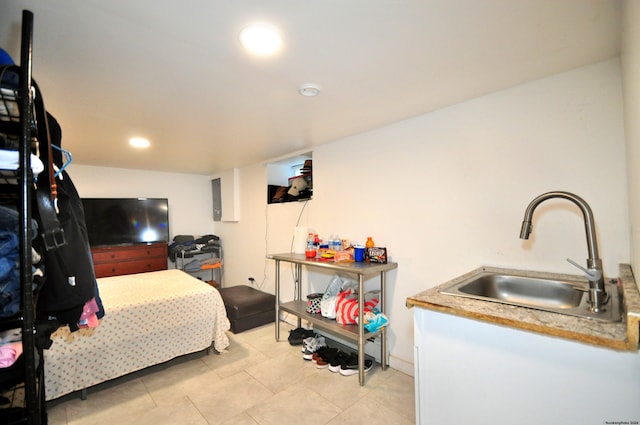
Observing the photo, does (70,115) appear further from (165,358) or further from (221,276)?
(221,276)

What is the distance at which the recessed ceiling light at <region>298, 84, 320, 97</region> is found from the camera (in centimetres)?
163

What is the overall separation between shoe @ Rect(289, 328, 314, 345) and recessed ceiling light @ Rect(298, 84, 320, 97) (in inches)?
90.2

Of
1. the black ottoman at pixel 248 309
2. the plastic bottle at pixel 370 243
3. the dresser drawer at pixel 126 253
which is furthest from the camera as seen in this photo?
the dresser drawer at pixel 126 253

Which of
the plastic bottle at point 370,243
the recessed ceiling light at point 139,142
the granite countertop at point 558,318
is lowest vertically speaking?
the granite countertop at point 558,318

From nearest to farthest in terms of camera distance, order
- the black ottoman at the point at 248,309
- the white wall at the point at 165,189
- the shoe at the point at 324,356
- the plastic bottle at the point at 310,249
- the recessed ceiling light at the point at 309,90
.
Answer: the recessed ceiling light at the point at 309,90, the shoe at the point at 324,356, the plastic bottle at the point at 310,249, the black ottoman at the point at 248,309, the white wall at the point at 165,189

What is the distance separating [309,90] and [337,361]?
2132mm

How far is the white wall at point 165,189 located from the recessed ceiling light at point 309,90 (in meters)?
3.73

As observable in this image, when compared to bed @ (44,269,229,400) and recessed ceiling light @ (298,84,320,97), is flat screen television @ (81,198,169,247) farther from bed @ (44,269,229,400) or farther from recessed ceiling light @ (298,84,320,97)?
recessed ceiling light @ (298,84,320,97)

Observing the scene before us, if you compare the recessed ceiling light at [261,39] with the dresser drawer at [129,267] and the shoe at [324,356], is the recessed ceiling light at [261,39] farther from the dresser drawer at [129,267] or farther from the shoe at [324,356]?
the dresser drawer at [129,267]

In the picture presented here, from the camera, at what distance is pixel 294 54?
4.30 feet

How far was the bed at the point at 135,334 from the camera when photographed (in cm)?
183

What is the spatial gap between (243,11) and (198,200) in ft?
14.1

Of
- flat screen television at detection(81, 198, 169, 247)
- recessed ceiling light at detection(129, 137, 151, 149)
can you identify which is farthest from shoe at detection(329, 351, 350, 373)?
flat screen television at detection(81, 198, 169, 247)

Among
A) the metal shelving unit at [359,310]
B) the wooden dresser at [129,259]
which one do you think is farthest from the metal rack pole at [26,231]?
the wooden dresser at [129,259]
